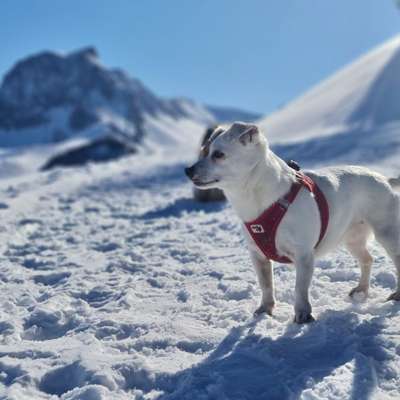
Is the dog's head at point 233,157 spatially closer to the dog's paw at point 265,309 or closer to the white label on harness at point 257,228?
the white label on harness at point 257,228

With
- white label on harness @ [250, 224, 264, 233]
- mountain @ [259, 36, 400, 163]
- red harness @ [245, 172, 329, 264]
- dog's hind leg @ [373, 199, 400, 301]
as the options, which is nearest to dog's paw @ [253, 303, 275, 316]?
red harness @ [245, 172, 329, 264]

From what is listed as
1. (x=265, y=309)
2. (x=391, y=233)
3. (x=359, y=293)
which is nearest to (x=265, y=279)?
(x=265, y=309)

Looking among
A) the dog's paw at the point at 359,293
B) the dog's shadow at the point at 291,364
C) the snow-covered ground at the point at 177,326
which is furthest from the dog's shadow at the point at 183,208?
the dog's shadow at the point at 291,364

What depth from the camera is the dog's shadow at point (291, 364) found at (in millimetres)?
3396

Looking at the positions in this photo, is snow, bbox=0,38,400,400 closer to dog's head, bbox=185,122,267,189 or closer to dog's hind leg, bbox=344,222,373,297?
dog's hind leg, bbox=344,222,373,297

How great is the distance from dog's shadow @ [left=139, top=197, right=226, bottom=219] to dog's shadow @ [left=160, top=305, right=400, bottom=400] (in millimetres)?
6757

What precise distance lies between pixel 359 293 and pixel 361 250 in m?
0.41

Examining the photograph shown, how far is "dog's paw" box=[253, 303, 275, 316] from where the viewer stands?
4.74 metres

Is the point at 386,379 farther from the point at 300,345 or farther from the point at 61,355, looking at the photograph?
the point at 61,355

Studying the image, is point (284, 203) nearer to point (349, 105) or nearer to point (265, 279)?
point (265, 279)

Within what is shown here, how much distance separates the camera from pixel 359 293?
201 inches

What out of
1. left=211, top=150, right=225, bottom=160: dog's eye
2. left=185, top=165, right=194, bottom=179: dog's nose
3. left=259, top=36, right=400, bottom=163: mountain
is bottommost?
left=185, top=165, right=194, bottom=179: dog's nose

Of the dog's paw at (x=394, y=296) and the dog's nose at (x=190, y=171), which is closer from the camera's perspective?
the dog's nose at (x=190, y=171)

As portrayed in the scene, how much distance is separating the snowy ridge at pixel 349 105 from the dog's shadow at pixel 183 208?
59.9 feet
